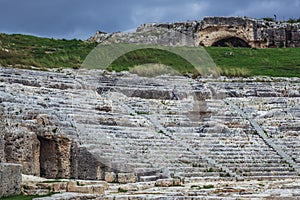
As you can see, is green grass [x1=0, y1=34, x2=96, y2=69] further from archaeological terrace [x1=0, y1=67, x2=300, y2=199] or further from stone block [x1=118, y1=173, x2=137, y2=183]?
stone block [x1=118, y1=173, x2=137, y2=183]

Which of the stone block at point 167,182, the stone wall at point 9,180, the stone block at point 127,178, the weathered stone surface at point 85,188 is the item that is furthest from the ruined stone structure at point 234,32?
the stone wall at point 9,180

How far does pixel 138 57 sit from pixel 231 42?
11.7 metres

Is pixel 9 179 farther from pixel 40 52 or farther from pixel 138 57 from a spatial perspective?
pixel 138 57

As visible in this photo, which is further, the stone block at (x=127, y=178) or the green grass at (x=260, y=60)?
the green grass at (x=260, y=60)

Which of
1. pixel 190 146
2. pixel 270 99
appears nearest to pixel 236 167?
pixel 190 146

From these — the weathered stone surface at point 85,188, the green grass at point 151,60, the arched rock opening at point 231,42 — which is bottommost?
the weathered stone surface at point 85,188

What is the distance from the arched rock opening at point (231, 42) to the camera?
4950 centimetres

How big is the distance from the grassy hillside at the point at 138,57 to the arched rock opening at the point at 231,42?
449 cm

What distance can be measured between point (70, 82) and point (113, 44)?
506 inches

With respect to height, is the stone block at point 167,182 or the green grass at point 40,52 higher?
the green grass at point 40,52

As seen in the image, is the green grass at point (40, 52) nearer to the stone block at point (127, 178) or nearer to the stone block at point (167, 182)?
the stone block at point (127, 178)

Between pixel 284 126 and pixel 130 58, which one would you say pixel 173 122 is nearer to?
pixel 284 126

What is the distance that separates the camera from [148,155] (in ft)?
68.0

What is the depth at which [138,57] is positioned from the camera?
134ft
